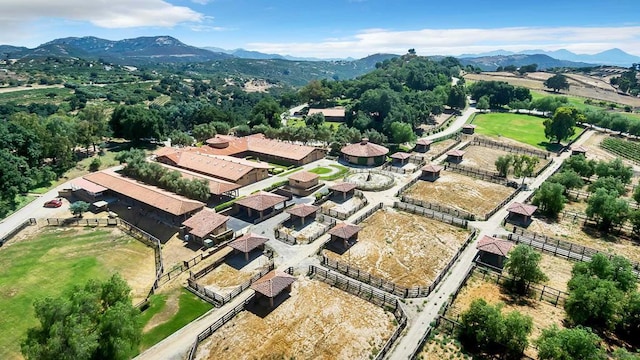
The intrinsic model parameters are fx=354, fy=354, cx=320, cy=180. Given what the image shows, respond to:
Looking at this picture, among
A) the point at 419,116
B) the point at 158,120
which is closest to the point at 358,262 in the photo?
the point at 158,120

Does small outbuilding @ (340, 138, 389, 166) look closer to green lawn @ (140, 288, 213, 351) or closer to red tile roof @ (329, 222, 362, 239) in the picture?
red tile roof @ (329, 222, 362, 239)

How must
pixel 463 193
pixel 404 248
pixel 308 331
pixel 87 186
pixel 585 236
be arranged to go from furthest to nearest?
pixel 463 193 < pixel 87 186 < pixel 585 236 < pixel 404 248 < pixel 308 331

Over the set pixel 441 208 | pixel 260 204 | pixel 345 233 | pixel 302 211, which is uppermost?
pixel 260 204

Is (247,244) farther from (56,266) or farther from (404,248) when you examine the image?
(56,266)

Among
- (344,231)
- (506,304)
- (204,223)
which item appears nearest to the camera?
(506,304)

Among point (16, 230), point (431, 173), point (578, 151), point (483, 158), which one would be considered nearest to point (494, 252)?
point (431, 173)

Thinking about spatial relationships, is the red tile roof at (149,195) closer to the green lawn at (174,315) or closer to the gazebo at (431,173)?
the green lawn at (174,315)

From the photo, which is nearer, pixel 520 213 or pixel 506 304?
pixel 506 304

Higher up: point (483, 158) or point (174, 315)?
point (174, 315)

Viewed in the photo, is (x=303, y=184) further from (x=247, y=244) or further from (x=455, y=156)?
(x=455, y=156)
